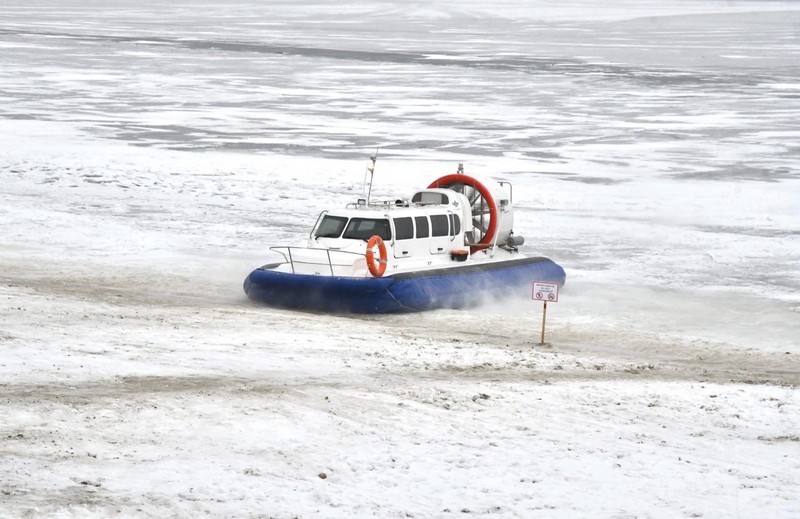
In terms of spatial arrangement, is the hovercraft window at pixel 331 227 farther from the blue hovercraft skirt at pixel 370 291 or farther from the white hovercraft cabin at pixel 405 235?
the blue hovercraft skirt at pixel 370 291

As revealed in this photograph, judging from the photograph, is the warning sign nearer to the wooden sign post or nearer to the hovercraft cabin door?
the wooden sign post

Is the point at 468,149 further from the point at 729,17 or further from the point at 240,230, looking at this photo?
the point at 729,17

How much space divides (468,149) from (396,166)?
3622 millimetres

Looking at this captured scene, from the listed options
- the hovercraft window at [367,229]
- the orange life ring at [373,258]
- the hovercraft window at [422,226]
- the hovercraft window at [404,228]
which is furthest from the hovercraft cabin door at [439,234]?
the orange life ring at [373,258]

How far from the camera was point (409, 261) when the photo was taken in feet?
60.9

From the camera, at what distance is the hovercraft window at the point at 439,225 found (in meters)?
18.9

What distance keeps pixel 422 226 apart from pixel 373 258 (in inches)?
51.8

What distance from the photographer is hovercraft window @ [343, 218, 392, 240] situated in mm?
18328

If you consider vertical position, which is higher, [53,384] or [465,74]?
[465,74]

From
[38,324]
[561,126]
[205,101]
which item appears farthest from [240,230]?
[205,101]

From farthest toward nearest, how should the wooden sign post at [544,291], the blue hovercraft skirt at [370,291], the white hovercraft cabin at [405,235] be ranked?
the white hovercraft cabin at [405,235], the blue hovercraft skirt at [370,291], the wooden sign post at [544,291]

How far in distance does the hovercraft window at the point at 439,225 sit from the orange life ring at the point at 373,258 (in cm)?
113

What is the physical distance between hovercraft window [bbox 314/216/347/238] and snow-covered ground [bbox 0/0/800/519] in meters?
1.43

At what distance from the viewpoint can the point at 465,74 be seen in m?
54.8
